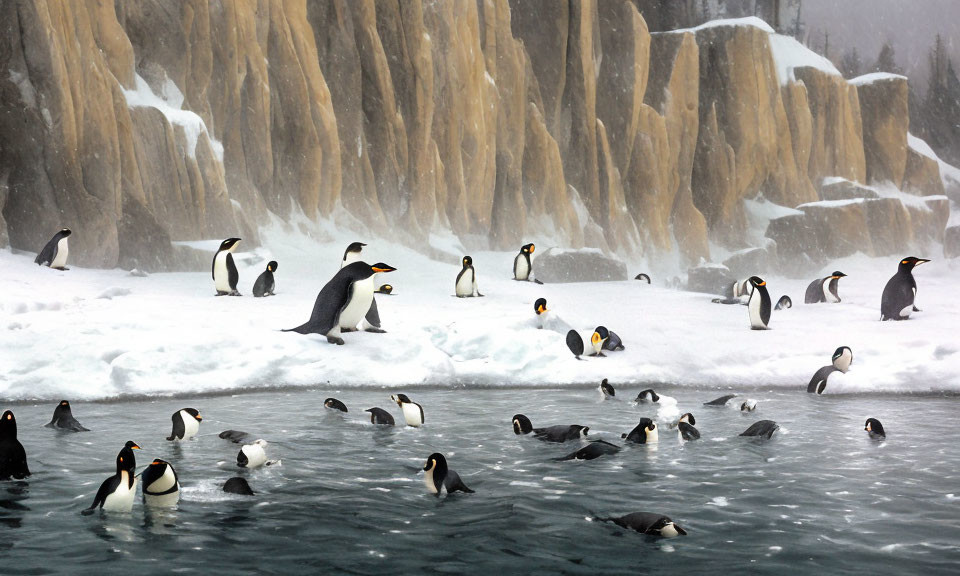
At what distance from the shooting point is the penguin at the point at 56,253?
1641 cm

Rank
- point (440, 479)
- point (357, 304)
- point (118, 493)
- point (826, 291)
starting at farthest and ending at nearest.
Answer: point (826, 291) → point (357, 304) → point (440, 479) → point (118, 493)

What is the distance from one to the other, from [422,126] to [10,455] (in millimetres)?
23238

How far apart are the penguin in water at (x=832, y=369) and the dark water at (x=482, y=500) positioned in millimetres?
2088

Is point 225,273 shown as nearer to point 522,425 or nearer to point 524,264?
point 522,425

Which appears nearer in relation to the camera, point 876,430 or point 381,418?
point 876,430

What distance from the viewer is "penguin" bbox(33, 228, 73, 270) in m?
16.4

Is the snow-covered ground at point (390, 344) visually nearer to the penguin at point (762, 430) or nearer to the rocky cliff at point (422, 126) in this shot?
the rocky cliff at point (422, 126)

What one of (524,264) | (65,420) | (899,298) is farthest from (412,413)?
(524,264)

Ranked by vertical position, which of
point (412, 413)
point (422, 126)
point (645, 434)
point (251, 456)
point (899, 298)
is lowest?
point (251, 456)

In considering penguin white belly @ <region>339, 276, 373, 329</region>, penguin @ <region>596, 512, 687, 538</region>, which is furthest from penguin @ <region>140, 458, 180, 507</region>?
A: penguin white belly @ <region>339, 276, 373, 329</region>

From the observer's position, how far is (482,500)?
6387mm

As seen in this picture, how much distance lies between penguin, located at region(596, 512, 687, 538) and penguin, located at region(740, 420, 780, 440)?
11.3ft

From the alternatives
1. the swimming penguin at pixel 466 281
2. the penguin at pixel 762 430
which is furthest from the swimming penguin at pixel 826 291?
the penguin at pixel 762 430

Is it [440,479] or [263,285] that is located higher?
[263,285]
